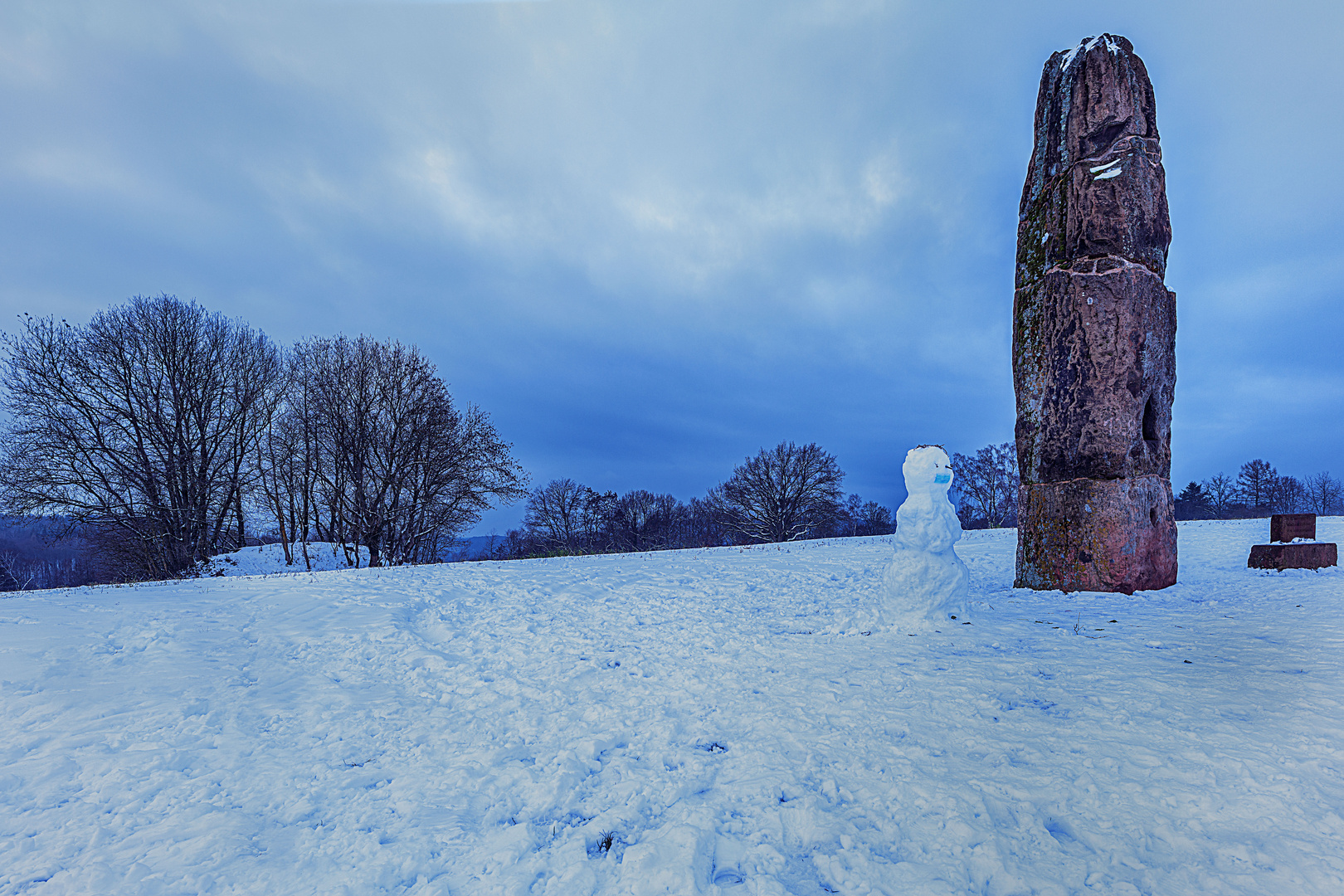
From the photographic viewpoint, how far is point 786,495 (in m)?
31.1

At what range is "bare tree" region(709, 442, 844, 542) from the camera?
30.5 meters

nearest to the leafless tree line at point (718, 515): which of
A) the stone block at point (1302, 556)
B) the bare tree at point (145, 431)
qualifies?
the bare tree at point (145, 431)

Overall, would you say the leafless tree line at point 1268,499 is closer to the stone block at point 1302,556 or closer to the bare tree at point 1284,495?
the bare tree at point 1284,495

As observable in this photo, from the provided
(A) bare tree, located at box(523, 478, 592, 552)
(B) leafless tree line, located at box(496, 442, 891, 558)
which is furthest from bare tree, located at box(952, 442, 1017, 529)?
(A) bare tree, located at box(523, 478, 592, 552)

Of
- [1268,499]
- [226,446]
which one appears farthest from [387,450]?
[1268,499]

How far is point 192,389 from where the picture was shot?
63.8ft

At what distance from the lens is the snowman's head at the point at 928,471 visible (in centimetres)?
622

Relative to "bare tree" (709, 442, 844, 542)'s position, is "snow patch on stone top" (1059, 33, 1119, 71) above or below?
above

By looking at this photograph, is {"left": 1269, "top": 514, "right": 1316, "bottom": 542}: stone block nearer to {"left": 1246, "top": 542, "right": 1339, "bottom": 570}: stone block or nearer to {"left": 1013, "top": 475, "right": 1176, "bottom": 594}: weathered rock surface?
{"left": 1246, "top": 542, "right": 1339, "bottom": 570}: stone block

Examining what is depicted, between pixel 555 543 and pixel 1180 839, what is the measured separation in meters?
37.9

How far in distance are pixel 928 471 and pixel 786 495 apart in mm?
25169

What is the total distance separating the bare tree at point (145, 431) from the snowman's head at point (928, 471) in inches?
882

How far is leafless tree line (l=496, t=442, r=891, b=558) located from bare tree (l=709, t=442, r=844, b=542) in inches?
1.8

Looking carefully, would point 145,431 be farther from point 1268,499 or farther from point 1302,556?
point 1268,499
